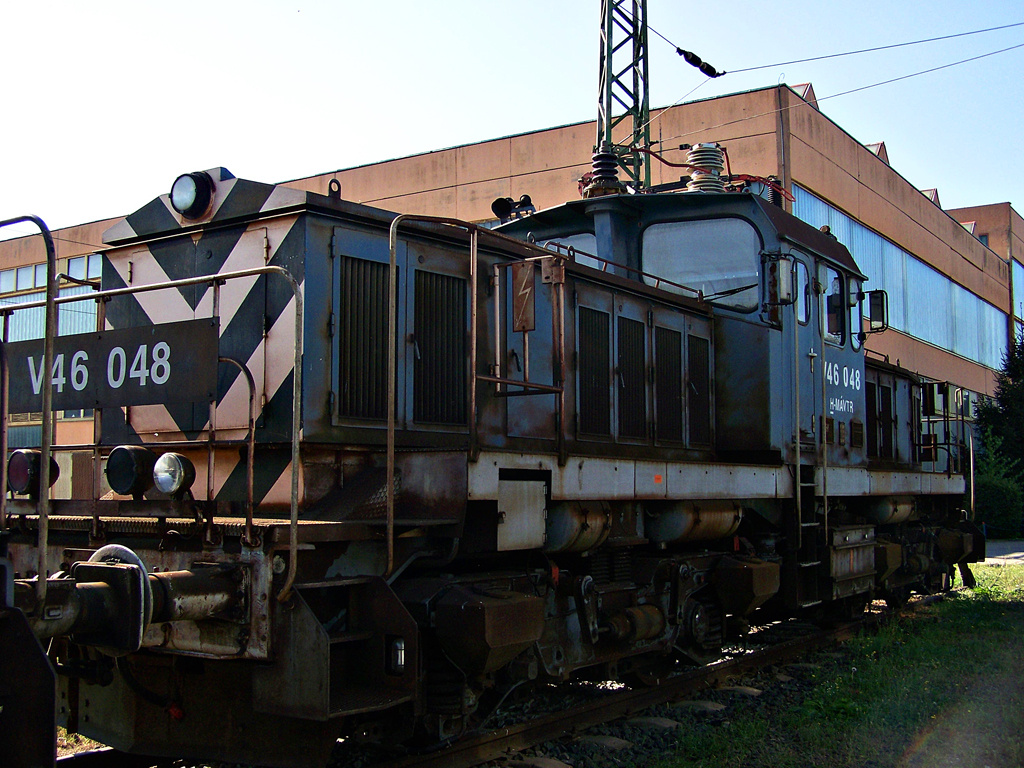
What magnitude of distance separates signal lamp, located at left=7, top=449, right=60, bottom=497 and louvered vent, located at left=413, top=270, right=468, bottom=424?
1859 mm

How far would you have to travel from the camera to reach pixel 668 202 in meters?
7.52

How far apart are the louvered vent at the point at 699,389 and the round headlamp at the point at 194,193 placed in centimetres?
385

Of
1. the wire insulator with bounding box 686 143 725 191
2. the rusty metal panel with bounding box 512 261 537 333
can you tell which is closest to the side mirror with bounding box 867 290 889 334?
the wire insulator with bounding box 686 143 725 191

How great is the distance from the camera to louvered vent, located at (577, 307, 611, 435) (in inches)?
240

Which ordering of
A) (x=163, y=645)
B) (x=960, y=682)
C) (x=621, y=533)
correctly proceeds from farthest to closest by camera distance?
(x=960, y=682), (x=621, y=533), (x=163, y=645)

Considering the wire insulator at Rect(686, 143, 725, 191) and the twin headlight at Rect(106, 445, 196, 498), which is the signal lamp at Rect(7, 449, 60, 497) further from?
the wire insulator at Rect(686, 143, 725, 191)

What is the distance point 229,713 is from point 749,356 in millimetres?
4838

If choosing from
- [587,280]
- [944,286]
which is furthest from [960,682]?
[944,286]

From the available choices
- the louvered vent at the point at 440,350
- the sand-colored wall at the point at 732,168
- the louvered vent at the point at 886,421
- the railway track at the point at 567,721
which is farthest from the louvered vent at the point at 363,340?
the sand-colored wall at the point at 732,168

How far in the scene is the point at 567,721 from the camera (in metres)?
5.39

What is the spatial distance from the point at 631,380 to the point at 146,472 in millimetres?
3535

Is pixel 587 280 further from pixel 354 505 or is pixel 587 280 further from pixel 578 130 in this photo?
pixel 578 130

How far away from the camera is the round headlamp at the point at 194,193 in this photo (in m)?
4.81

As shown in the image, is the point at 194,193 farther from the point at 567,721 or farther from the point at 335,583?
the point at 567,721
